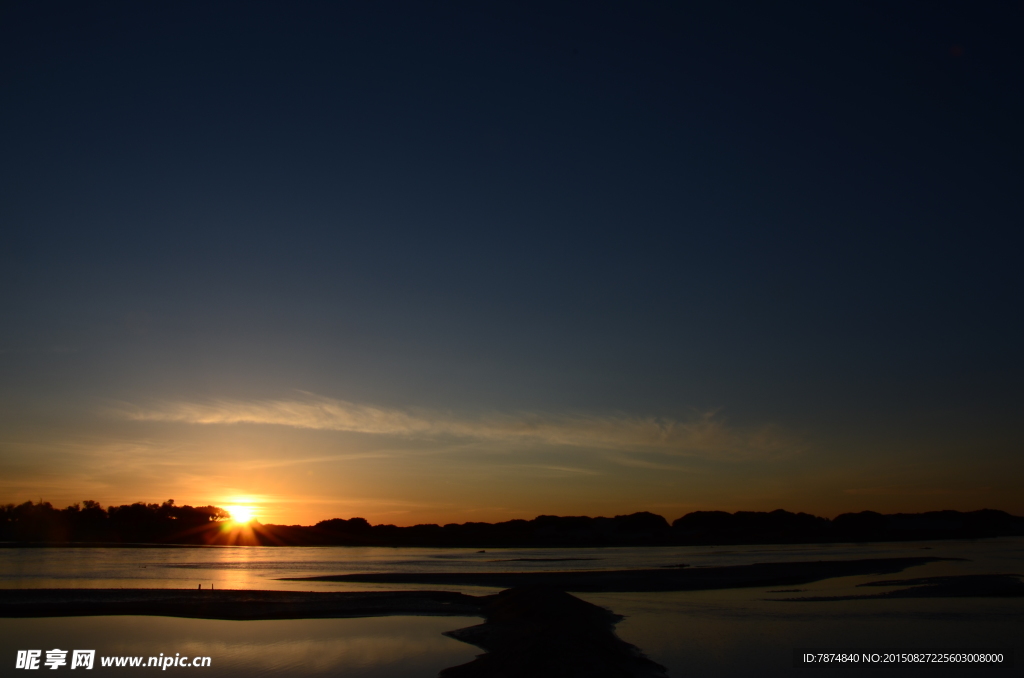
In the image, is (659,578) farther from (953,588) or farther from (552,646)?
(552,646)

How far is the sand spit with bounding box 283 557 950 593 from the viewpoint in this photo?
43.1 meters

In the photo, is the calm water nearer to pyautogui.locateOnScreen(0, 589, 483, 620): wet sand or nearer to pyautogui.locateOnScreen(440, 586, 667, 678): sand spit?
pyautogui.locateOnScreen(440, 586, 667, 678): sand spit

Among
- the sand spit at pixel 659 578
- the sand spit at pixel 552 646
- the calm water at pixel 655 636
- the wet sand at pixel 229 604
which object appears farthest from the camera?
the sand spit at pixel 659 578

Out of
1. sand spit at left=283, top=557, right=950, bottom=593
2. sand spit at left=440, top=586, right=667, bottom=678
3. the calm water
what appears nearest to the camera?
sand spit at left=440, top=586, right=667, bottom=678

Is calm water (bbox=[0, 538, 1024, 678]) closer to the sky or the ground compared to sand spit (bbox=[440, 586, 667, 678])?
closer to the ground

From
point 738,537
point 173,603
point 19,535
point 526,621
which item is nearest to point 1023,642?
point 526,621

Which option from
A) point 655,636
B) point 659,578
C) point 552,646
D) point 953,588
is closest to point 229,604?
point 655,636

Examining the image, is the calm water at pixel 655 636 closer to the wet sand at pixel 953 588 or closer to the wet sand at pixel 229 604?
the wet sand at pixel 229 604

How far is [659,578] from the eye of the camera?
159 ft

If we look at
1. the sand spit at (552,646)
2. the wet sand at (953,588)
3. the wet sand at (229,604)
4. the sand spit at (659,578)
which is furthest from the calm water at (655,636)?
the sand spit at (659,578)

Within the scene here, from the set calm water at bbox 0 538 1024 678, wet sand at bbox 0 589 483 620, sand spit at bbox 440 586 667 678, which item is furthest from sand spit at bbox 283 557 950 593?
sand spit at bbox 440 586 667 678

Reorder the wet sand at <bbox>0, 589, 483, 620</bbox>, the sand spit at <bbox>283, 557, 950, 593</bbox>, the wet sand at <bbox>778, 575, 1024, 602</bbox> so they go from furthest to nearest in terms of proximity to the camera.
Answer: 1. the sand spit at <bbox>283, 557, 950, 593</bbox>
2. the wet sand at <bbox>778, 575, 1024, 602</bbox>
3. the wet sand at <bbox>0, 589, 483, 620</bbox>

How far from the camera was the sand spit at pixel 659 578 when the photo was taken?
43.1m

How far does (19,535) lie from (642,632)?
655ft
